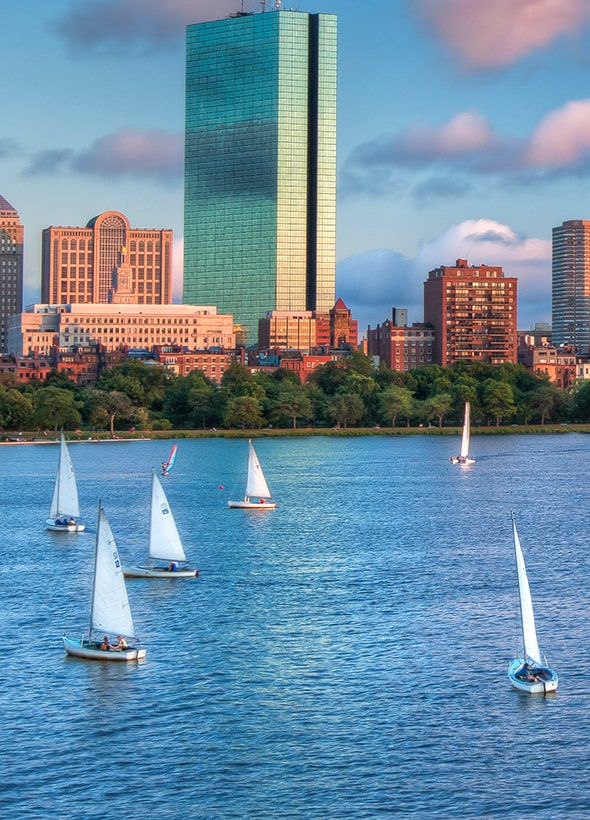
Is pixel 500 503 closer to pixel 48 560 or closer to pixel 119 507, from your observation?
pixel 119 507

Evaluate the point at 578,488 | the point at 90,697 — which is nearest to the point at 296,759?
the point at 90,697


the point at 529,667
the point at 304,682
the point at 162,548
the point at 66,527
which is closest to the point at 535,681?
the point at 529,667

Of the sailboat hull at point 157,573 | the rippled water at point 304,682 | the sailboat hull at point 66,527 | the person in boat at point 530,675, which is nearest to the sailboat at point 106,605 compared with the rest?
the rippled water at point 304,682

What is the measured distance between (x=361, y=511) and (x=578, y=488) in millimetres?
32251

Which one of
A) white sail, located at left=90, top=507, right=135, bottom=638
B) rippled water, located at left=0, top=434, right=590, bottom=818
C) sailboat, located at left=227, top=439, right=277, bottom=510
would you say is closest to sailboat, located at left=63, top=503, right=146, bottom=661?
white sail, located at left=90, top=507, right=135, bottom=638

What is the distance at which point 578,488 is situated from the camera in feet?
482

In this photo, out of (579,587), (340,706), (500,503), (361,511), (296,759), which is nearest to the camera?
(296,759)

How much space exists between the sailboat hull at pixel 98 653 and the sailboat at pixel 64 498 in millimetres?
45757

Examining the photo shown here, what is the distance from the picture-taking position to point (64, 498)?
113 metres

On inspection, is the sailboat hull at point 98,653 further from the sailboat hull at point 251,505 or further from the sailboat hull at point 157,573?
the sailboat hull at point 251,505

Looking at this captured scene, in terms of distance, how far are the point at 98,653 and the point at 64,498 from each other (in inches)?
1962

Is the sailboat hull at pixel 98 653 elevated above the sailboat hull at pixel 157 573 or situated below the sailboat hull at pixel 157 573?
below

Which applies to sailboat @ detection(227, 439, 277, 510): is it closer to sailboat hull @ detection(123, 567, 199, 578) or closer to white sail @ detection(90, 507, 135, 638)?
sailboat hull @ detection(123, 567, 199, 578)

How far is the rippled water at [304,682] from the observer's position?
48.8 metres
